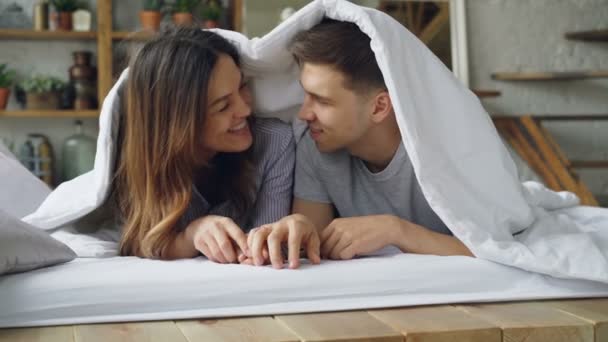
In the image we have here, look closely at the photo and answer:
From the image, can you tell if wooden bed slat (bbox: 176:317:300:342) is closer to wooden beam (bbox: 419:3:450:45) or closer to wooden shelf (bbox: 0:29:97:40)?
wooden shelf (bbox: 0:29:97:40)

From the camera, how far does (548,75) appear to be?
4934 mm

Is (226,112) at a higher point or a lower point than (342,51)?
lower

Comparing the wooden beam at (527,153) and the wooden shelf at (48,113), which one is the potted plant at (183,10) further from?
the wooden beam at (527,153)

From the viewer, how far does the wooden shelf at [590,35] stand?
4.98m

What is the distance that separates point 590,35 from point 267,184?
3929 mm

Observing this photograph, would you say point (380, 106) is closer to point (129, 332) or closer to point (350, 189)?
point (350, 189)

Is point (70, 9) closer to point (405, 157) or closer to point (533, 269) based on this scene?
point (405, 157)

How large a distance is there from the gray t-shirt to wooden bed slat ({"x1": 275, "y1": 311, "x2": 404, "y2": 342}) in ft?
1.93

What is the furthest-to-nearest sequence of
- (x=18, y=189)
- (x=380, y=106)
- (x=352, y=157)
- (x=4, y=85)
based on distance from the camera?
(x=4, y=85), (x=18, y=189), (x=352, y=157), (x=380, y=106)

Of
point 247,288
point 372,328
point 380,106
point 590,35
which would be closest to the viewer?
point 372,328

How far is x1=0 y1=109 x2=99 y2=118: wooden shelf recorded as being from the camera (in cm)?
455

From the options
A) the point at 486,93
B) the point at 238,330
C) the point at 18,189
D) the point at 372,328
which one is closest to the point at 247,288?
the point at 238,330

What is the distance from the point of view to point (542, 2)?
519 centimetres

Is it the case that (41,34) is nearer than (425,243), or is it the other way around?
(425,243)
